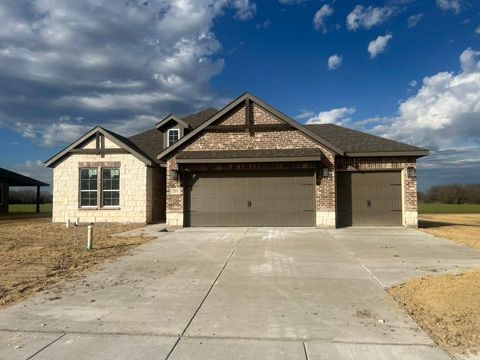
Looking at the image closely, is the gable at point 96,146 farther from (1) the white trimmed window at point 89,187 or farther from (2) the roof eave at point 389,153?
(2) the roof eave at point 389,153

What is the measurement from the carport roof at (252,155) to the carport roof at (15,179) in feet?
66.8

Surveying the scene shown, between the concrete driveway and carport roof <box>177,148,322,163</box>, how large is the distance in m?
6.68

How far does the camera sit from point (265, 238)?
14.2 m

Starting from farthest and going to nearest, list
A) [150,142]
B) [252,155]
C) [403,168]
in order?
1. [150,142]
2. [403,168]
3. [252,155]

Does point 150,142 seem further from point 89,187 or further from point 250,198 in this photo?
point 250,198

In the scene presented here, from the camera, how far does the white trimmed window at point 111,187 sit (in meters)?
21.2

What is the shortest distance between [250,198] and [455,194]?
57213 millimetres

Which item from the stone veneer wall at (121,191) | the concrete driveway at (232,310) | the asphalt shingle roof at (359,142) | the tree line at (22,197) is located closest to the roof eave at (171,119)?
the stone veneer wall at (121,191)

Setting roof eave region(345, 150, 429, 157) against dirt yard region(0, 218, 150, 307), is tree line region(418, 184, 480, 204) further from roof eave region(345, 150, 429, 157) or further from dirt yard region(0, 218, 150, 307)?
dirt yard region(0, 218, 150, 307)

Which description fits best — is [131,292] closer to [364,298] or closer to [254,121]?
[364,298]

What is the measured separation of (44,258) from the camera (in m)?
10.4

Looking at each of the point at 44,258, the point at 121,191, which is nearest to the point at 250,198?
the point at 121,191

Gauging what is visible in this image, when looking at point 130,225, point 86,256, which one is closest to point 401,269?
point 86,256

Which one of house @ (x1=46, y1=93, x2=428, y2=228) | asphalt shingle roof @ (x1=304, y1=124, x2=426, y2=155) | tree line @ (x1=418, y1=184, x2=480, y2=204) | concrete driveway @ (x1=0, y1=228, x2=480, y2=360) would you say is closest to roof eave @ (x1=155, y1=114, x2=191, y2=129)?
house @ (x1=46, y1=93, x2=428, y2=228)
